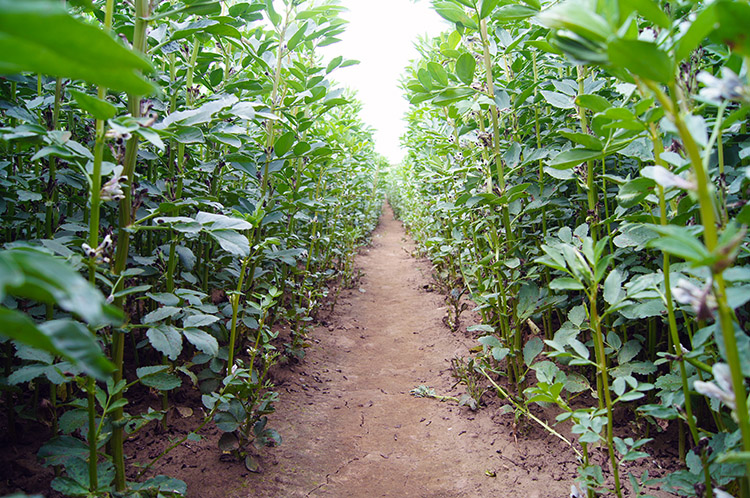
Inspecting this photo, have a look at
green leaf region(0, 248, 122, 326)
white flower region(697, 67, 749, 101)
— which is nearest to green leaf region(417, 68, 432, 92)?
white flower region(697, 67, 749, 101)

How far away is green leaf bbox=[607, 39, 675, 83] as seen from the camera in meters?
0.60

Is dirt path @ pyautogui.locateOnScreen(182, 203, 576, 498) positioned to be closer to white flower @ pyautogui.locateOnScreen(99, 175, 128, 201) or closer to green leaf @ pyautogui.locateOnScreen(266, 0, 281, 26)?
white flower @ pyautogui.locateOnScreen(99, 175, 128, 201)

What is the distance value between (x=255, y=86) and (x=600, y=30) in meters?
1.49

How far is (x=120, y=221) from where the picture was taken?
1177mm

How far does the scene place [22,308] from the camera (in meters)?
Result: 1.46

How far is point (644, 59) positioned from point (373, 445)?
6.20 feet

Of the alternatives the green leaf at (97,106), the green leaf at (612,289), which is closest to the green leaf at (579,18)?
the green leaf at (612,289)

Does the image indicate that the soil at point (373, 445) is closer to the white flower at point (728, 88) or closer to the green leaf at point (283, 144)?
the white flower at point (728, 88)

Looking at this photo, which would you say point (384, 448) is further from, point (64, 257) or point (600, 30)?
point (600, 30)

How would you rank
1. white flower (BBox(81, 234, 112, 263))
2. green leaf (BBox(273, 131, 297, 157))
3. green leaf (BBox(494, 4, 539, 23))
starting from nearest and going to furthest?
white flower (BBox(81, 234, 112, 263)) < green leaf (BBox(494, 4, 539, 23)) < green leaf (BBox(273, 131, 297, 157))

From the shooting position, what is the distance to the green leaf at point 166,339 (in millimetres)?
1150

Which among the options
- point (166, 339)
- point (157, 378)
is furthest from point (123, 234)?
point (157, 378)

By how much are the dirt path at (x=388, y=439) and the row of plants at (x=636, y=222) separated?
21 centimetres

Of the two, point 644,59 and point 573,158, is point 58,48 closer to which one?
point 644,59
